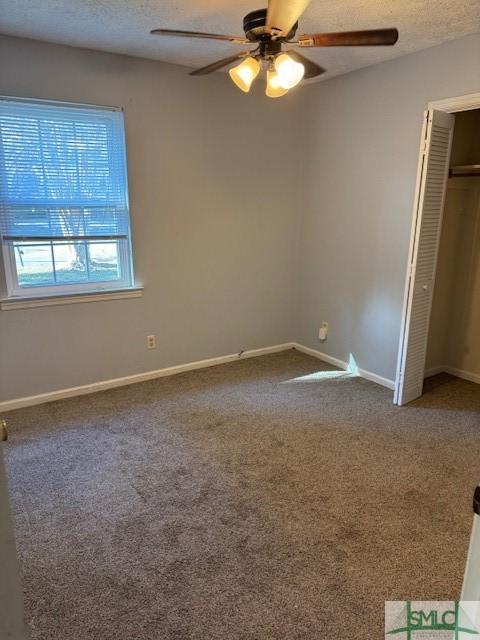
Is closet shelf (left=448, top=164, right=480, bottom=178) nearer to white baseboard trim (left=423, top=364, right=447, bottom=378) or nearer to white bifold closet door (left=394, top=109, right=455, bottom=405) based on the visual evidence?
white bifold closet door (left=394, top=109, right=455, bottom=405)

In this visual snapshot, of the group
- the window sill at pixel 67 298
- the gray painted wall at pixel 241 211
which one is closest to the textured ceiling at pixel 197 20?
the gray painted wall at pixel 241 211

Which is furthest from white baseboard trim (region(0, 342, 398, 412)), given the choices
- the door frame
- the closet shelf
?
the closet shelf

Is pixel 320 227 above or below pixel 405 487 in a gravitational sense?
above

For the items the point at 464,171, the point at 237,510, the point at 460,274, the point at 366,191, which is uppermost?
the point at 464,171

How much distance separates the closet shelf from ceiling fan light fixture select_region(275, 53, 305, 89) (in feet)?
6.35

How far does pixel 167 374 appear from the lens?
3889 millimetres

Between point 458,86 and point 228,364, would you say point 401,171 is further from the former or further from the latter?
point 228,364

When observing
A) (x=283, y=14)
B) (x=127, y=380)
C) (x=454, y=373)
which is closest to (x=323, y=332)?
(x=454, y=373)

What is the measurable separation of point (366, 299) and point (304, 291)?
814mm

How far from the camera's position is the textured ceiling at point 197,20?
232 cm

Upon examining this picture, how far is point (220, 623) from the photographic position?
1570 millimetres

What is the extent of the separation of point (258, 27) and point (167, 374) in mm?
2815

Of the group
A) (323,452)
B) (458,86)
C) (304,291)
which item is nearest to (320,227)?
(304,291)

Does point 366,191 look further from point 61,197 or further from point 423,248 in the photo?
point 61,197
